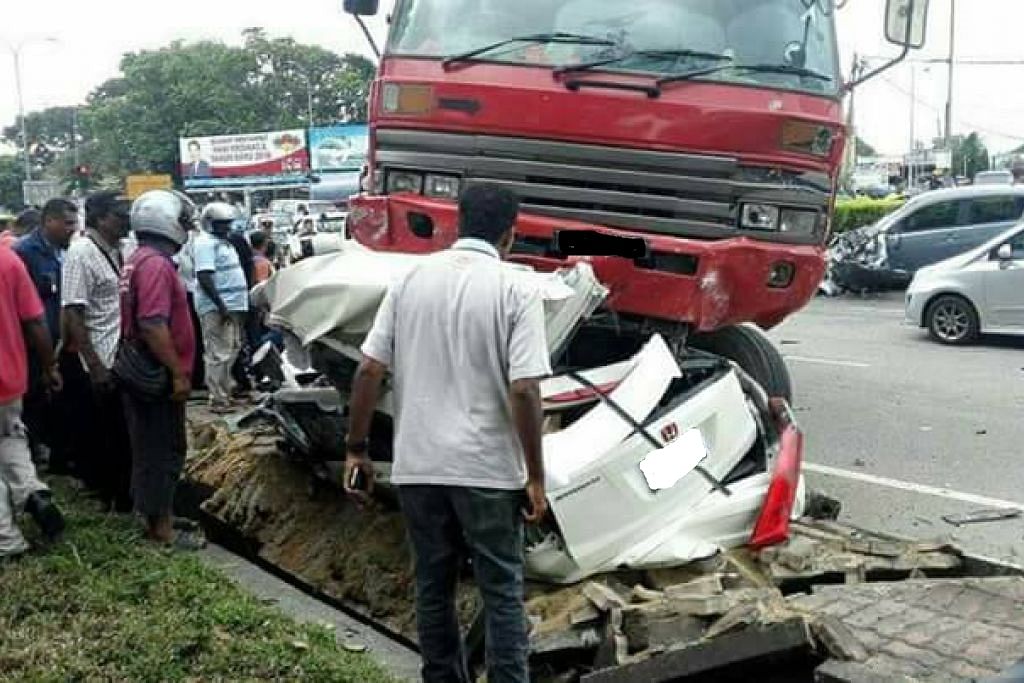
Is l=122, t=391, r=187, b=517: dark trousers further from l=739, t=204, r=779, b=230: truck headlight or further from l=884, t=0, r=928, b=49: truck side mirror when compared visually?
l=884, t=0, r=928, b=49: truck side mirror

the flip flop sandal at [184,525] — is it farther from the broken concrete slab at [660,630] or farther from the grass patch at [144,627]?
the broken concrete slab at [660,630]

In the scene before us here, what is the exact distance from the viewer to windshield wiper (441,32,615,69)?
611cm

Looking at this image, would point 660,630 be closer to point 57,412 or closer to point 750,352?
point 750,352

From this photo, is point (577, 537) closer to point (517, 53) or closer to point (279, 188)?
point (517, 53)

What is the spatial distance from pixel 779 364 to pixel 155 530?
362 centimetres

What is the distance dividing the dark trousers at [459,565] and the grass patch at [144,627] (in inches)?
16.3

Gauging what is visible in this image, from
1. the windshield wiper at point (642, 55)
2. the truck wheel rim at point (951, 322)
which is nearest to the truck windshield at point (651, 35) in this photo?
the windshield wiper at point (642, 55)

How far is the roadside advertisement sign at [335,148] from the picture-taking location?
200ft

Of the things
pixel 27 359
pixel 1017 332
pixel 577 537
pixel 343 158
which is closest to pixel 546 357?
pixel 577 537

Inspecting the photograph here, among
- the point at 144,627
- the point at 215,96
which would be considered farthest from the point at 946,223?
the point at 215,96

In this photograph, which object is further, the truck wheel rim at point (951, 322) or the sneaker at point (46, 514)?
the truck wheel rim at point (951, 322)

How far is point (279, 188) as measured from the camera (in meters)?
64.4

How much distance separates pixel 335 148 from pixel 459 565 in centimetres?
5918

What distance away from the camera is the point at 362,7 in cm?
726
